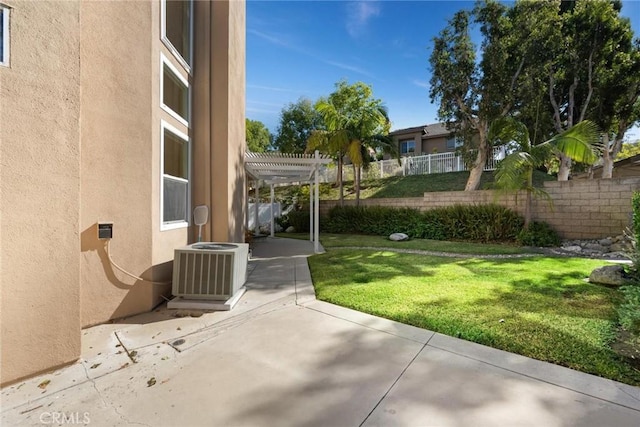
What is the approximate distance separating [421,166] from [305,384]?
17431mm

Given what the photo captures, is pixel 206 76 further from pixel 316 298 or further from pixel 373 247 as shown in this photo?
pixel 373 247

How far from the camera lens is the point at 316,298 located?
485 cm

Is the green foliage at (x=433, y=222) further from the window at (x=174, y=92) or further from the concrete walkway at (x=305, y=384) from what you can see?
the window at (x=174, y=92)

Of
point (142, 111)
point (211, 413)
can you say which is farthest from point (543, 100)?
point (211, 413)

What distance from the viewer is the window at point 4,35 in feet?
7.80

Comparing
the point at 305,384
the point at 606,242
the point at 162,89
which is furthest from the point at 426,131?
the point at 305,384

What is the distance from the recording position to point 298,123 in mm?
21828

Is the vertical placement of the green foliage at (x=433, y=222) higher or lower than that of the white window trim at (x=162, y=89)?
lower

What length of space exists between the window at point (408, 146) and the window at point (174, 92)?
2387 cm

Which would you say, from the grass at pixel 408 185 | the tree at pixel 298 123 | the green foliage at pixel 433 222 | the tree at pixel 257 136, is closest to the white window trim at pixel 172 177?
the green foliage at pixel 433 222

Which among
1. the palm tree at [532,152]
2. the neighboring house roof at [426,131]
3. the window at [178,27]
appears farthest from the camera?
the neighboring house roof at [426,131]

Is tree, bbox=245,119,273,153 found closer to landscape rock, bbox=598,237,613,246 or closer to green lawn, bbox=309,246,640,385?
green lawn, bbox=309,246,640,385

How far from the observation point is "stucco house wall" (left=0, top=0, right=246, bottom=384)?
2480mm

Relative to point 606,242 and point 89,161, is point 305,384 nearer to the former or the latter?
point 89,161
